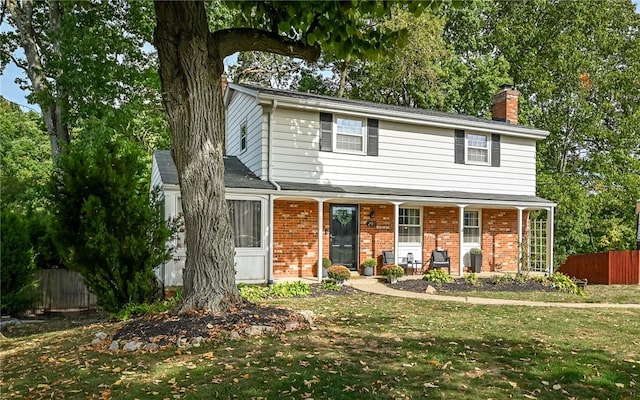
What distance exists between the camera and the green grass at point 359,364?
4406 mm

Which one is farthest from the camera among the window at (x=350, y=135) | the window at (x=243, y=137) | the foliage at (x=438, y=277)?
the window at (x=243, y=137)

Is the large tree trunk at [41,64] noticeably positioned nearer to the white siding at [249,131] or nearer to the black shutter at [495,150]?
the white siding at [249,131]

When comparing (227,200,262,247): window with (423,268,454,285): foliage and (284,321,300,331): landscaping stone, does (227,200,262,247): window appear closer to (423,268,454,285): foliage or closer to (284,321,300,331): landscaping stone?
(423,268,454,285): foliage

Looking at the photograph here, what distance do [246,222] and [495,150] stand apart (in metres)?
9.27

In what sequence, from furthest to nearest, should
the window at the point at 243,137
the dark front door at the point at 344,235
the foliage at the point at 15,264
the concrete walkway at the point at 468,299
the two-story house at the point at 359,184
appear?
the window at the point at 243,137 → the dark front door at the point at 344,235 → the two-story house at the point at 359,184 → the concrete walkway at the point at 468,299 → the foliage at the point at 15,264

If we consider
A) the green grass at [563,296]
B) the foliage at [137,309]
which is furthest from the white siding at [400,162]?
the foliage at [137,309]

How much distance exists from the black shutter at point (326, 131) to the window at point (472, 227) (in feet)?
19.0

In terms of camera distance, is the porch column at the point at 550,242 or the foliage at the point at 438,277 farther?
the porch column at the point at 550,242

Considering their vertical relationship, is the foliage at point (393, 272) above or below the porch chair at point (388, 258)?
below

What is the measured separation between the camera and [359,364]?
16.8 ft

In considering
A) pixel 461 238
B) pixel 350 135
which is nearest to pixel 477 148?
pixel 461 238

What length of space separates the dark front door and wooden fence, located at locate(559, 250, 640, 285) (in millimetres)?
9465

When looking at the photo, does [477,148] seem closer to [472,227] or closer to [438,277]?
[472,227]

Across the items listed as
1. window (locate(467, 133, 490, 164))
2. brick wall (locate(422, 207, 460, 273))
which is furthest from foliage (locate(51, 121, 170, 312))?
window (locate(467, 133, 490, 164))
